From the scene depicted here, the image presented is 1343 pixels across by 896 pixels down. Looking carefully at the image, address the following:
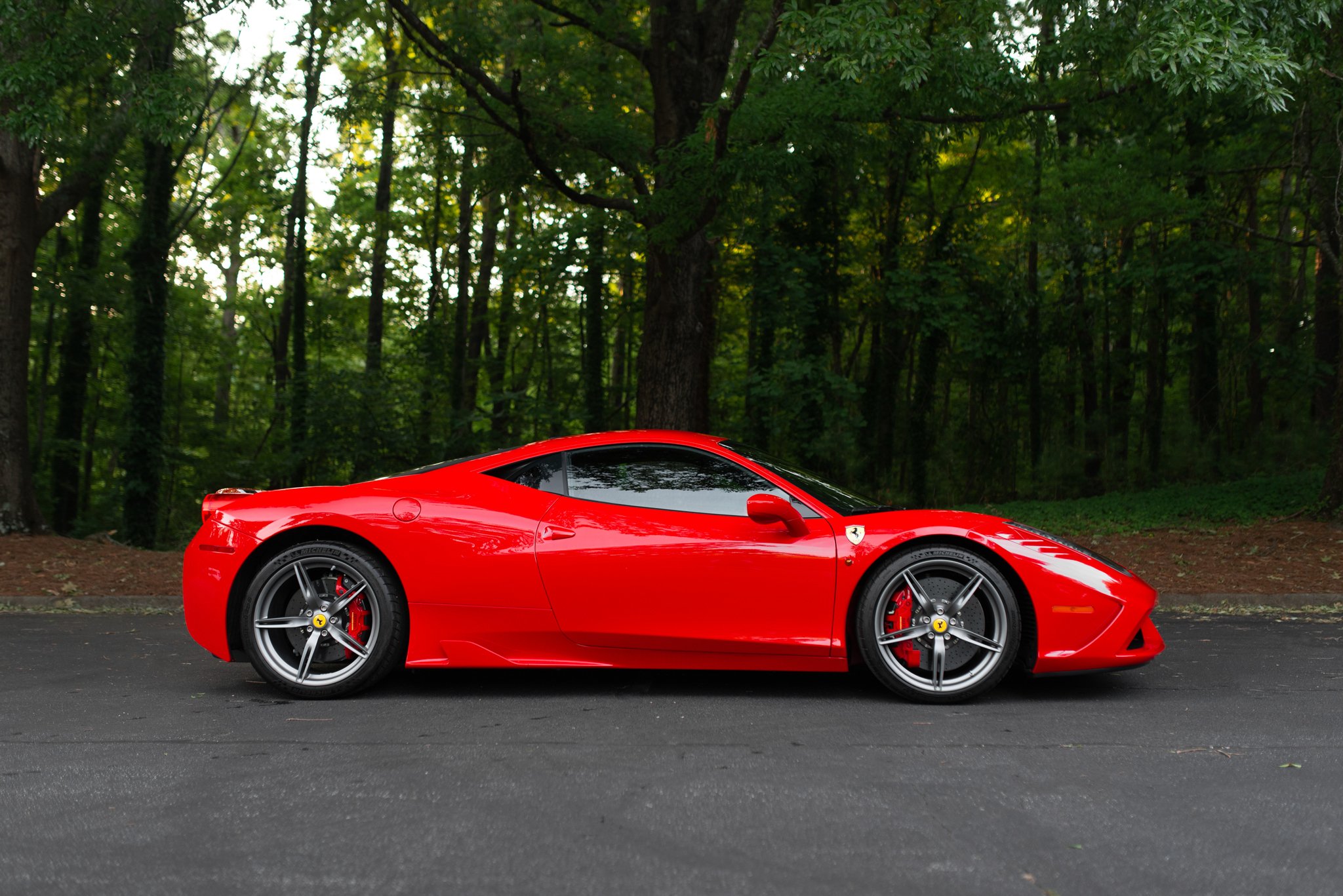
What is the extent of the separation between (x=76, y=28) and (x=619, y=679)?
840cm

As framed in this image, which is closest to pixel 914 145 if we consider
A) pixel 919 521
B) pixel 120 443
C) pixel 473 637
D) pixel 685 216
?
pixel 685 216

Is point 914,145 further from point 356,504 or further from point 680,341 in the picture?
point 356,504

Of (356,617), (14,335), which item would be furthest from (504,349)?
(356,617)

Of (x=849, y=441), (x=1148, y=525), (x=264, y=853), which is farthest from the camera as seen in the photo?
(x=849, y=441)

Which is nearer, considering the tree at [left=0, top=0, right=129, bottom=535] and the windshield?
the windshield

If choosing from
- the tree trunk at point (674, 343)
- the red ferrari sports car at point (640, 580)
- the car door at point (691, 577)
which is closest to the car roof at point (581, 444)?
the red ferrari sports car at point (640, 580)

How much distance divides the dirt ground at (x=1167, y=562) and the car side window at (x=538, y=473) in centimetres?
547

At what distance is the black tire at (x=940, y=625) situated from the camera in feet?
15.7

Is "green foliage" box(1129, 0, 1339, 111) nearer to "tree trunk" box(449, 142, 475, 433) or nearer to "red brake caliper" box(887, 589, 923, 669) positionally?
"red brake caliper" box(887, 589, 923, 669)

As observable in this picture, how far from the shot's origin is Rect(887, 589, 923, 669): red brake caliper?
15.9ft

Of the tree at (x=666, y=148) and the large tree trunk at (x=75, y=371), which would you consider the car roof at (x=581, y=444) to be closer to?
the tree at (x=666, y=148)

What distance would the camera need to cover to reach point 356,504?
16.8 ft

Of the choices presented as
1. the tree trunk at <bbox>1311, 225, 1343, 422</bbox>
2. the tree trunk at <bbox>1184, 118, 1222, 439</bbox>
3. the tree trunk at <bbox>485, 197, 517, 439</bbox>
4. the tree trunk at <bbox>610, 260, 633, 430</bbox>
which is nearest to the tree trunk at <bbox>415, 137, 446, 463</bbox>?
the tree trunk at <bbox>485, 197, 517, 439</bbox>

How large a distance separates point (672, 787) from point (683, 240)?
7.97 meters
